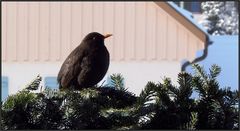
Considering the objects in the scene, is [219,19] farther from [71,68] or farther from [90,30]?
[71,68]

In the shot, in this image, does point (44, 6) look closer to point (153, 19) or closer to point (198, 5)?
point (153, 19)

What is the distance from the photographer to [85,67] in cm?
361

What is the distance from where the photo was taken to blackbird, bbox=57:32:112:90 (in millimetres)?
3533

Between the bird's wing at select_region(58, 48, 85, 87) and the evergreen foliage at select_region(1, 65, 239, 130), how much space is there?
5.22 ft

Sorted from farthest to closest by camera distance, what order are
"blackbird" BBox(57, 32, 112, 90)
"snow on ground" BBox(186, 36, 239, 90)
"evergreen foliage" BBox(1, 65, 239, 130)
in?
"snow on ground" BBox(186, 36, 239, 90)
"blackbird" BBox(57, 32, 112, 90)
"evergreen foliage" BBox(1, 65, 239, 130)

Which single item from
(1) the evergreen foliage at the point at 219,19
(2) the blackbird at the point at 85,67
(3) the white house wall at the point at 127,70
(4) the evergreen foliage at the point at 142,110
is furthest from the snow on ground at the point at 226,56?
(1) the evergreen foliage at the point at 219,19

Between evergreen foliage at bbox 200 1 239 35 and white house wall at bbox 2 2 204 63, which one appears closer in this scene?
white house wall at bbox 2 2 204 63

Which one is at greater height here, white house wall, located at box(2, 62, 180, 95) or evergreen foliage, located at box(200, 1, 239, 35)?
evergreen foliage, located at box(200, 1, 239, 35)

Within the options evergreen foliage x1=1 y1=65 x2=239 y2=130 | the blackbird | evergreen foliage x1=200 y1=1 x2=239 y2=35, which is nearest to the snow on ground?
the blackbird

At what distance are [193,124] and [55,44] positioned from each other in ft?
A: 48.1

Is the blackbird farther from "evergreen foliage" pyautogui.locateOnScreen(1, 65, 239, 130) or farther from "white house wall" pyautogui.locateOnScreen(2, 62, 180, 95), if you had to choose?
"white house wall" pyautogui.locateOnScreen(2, 62, 180, 95)

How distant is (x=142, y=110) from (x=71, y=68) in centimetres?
194

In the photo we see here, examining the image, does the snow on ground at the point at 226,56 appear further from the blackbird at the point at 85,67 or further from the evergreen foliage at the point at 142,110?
the evergreen foliage at the point at 142,110

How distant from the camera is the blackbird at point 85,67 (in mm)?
3533
